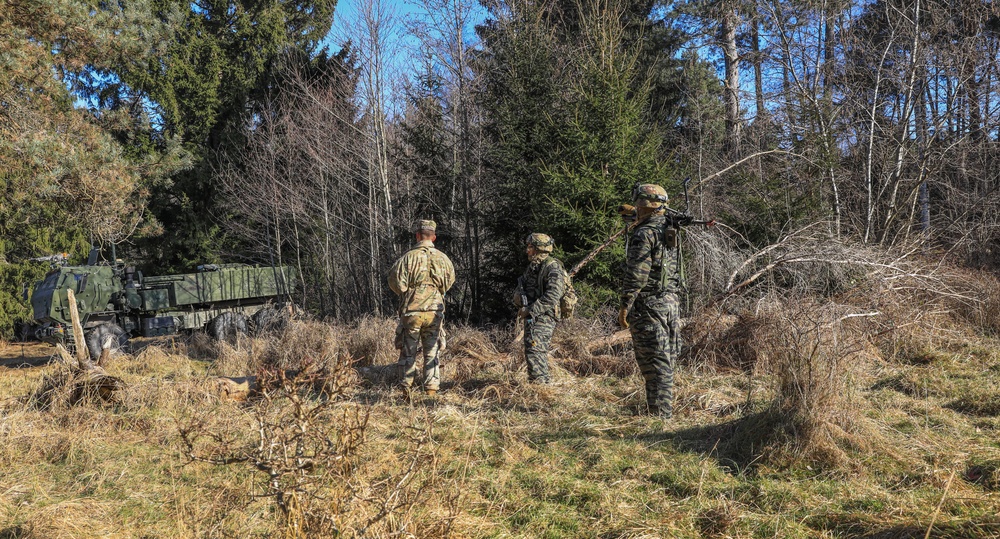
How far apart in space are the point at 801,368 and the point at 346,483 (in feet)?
10.3

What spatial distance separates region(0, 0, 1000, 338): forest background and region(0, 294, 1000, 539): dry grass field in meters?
3.36

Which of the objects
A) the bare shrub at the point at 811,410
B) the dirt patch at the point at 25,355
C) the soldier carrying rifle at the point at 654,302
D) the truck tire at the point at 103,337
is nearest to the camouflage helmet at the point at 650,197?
the soldier carrying rifle at the point at 654,302

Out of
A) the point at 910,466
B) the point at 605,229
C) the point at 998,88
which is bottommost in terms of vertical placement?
the point at 910,466

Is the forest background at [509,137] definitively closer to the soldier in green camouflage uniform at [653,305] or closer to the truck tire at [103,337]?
the truck tire at [103,337]

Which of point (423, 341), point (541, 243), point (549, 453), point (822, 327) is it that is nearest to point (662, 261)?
point (822, 327)

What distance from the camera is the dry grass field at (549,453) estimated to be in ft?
10.4

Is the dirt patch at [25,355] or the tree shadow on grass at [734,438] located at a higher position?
the tree shadow on grass at [734,438]

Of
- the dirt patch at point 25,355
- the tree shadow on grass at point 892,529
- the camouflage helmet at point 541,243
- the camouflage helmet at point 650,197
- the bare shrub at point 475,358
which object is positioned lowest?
the dirt patch at point 25,355

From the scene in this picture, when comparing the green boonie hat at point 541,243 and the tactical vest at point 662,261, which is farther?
the green boonie hat at point 541,243

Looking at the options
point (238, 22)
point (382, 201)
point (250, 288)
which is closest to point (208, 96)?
point (238, 22)

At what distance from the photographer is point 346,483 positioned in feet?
9.49

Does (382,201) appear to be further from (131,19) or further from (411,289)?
(411,289)

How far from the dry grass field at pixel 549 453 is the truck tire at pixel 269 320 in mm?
6148

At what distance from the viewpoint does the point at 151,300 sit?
14.2 metres
